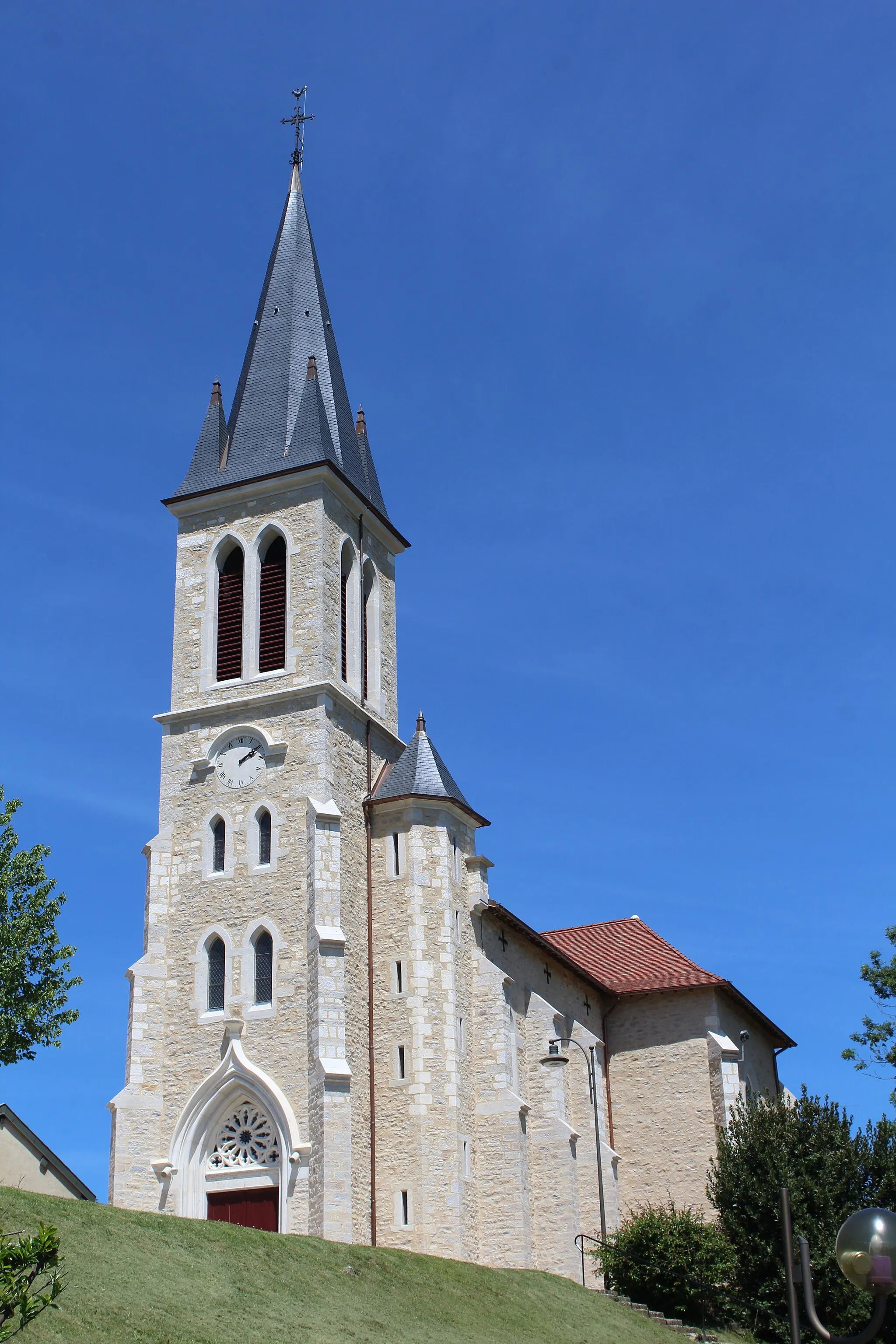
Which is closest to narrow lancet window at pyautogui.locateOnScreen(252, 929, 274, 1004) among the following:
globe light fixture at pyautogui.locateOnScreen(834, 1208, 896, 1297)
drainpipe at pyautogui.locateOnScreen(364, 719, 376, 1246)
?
drainpipe at pyautogui.locateOnScreen(364, 719, 376, 1246)

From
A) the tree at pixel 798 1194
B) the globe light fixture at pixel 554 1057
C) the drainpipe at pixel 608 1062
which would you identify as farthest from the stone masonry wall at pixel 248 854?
the drainpipe at pixel 608 1062

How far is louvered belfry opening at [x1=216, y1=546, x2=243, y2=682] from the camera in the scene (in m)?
35.8

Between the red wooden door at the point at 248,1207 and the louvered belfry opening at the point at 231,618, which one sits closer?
the red wooden door at the point at 248,1207

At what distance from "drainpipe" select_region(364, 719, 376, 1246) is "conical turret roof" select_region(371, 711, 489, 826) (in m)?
0.61

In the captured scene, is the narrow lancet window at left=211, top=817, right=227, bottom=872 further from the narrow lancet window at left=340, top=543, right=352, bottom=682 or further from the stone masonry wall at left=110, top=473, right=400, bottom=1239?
the narrow lancet window at left=340, top=543, right=352, bottom=682

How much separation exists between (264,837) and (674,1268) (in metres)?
12.7

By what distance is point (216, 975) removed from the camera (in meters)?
32.7

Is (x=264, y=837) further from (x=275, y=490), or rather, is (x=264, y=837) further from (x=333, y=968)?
(x=275, y=490)

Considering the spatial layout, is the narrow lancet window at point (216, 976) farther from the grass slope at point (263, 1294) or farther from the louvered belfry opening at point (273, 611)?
the grass slope at point (263, 1294)

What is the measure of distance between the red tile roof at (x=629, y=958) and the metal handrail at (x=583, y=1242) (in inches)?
334

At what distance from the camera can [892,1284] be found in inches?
349

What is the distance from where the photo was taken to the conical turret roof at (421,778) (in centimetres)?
3428

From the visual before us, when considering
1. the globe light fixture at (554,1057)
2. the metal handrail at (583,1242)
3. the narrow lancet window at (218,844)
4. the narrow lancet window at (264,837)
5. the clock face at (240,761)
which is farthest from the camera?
the clock face at (240,761)

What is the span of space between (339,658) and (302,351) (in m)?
9.45
